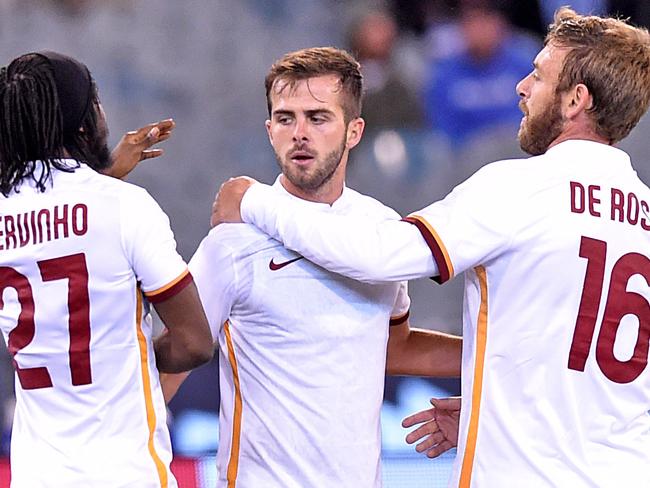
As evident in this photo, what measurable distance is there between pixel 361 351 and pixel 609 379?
52cm

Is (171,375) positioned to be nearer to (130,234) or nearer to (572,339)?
(130,234)

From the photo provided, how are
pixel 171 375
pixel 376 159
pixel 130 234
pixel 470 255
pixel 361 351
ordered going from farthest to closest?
pixel 376 159
pixel 171 375
pixel 361 351
pixel 470 255
pixel 130 234

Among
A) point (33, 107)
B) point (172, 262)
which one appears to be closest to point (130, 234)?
point (172, 262)

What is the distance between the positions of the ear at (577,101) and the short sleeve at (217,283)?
0.79 meters

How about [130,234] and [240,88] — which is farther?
[240,88]

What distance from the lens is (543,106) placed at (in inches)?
95.7

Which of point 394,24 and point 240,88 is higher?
point 394,24

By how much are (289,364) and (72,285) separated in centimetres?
52

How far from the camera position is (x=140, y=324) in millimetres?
2184

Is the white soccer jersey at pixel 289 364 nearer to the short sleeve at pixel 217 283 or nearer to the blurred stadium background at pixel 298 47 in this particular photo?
the short sleeve at pixel 217 283

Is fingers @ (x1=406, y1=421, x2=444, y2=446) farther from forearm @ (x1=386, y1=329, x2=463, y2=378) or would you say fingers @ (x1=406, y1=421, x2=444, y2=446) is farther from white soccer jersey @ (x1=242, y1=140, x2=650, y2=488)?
white soccer jersey @ (x1=242, y1=140, x2=650, y2=488)

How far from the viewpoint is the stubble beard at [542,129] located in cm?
242

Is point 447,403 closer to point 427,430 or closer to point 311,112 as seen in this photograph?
point 427,430

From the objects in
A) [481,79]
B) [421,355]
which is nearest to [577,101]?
[421,355]
